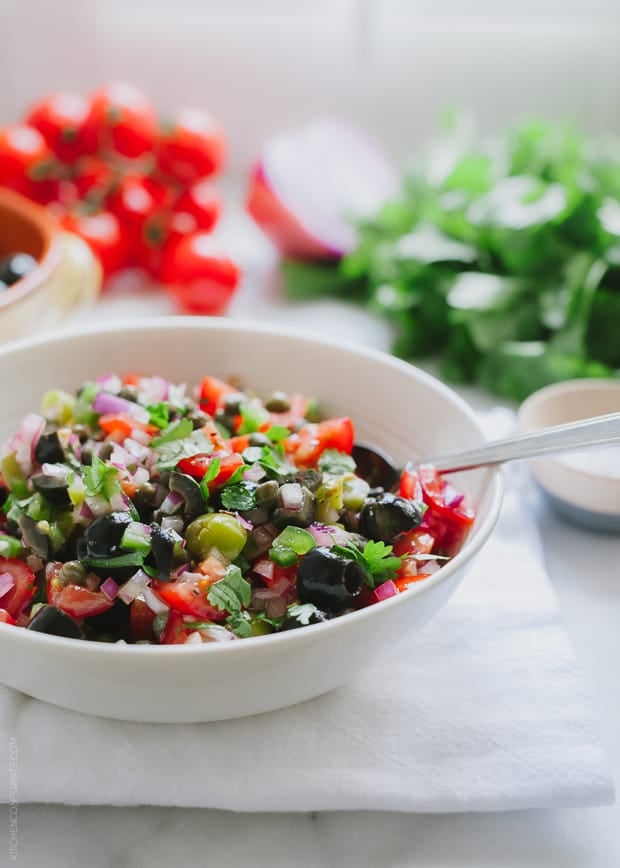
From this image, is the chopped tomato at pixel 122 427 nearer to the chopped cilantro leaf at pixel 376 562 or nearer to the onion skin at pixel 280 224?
the chopped cilantro leaf at pixel 376 562

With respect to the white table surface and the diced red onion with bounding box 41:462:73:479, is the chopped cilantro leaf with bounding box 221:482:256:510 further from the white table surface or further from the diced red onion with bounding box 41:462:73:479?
the white table surface

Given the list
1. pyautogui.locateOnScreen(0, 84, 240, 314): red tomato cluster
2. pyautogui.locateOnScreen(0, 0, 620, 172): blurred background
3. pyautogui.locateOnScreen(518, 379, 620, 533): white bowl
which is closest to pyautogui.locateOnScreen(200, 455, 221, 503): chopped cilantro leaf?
pyautogui.locateOnScreen(518, 379, 620, 533): white bowl

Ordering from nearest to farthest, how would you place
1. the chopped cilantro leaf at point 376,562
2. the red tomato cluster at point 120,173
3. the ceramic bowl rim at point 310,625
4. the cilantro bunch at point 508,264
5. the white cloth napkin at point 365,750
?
1. the ceramic bowl rim at point 310,625
2. the white cloth napkin at point 365,750
3. the chopped cilantro leaf at point 376,562
4. the cilantro bunch at point 508,264
5. the red tomato cluster at point 120,173

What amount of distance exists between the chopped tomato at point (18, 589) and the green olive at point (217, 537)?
0.21 metres

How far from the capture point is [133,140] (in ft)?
8.18

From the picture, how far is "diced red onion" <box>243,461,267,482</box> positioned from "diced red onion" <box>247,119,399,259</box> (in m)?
1.22

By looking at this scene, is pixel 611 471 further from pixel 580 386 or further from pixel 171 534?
pixel 171 534

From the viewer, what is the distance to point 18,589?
1206mm

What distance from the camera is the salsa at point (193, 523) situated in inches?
45.6

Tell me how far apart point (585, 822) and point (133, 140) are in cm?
199

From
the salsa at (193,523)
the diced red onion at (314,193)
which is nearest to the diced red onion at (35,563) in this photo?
the salsa at (193,523)

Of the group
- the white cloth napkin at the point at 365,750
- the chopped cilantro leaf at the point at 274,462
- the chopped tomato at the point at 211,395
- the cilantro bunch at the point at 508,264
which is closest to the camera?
the white cloth napkin at the point at 365,750

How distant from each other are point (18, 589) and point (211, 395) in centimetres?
49

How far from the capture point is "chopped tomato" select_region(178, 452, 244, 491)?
1.30 meters
